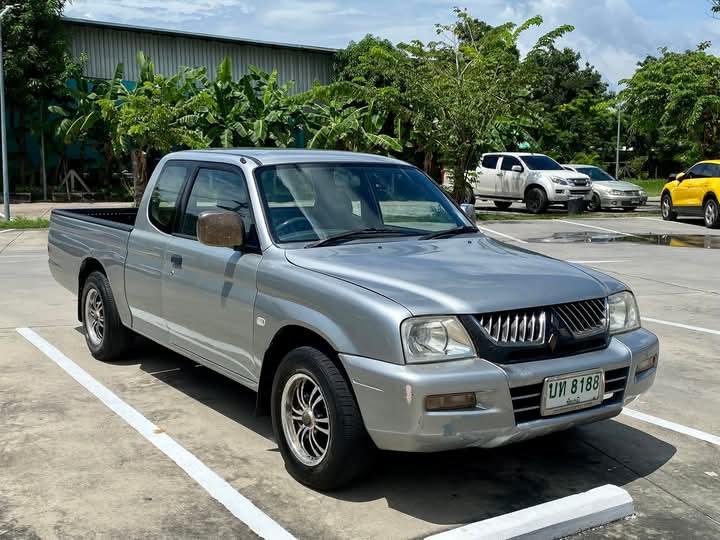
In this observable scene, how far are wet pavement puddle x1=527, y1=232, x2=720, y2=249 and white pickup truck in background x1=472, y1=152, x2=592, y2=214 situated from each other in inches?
208

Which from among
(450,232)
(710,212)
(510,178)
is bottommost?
(710,212)

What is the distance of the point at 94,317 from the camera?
7.26 metres

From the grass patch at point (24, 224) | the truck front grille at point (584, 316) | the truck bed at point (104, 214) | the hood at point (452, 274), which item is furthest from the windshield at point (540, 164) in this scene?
the truck front grille at point (584, 316)

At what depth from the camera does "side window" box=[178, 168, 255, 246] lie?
5254 mm

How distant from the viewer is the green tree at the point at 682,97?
2898 cm

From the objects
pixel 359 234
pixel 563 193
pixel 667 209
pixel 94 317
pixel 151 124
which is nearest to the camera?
pixel 359 234

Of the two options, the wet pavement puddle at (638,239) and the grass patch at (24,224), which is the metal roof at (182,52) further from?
the wet pavement puddle at (638,239)

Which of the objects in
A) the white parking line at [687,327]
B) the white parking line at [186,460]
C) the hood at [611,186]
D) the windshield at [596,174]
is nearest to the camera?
the white parking line at [186,460]

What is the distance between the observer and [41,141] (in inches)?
1133

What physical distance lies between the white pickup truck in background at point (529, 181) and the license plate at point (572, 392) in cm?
2095

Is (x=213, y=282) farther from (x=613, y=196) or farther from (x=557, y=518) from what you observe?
(x=613, y=196)

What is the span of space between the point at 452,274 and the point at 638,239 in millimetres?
15466

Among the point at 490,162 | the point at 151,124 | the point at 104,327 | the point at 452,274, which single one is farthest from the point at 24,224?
the point at 452,274

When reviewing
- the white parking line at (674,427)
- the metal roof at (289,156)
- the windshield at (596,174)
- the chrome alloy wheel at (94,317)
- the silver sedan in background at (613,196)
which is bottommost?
the white parking line at (674,427)
